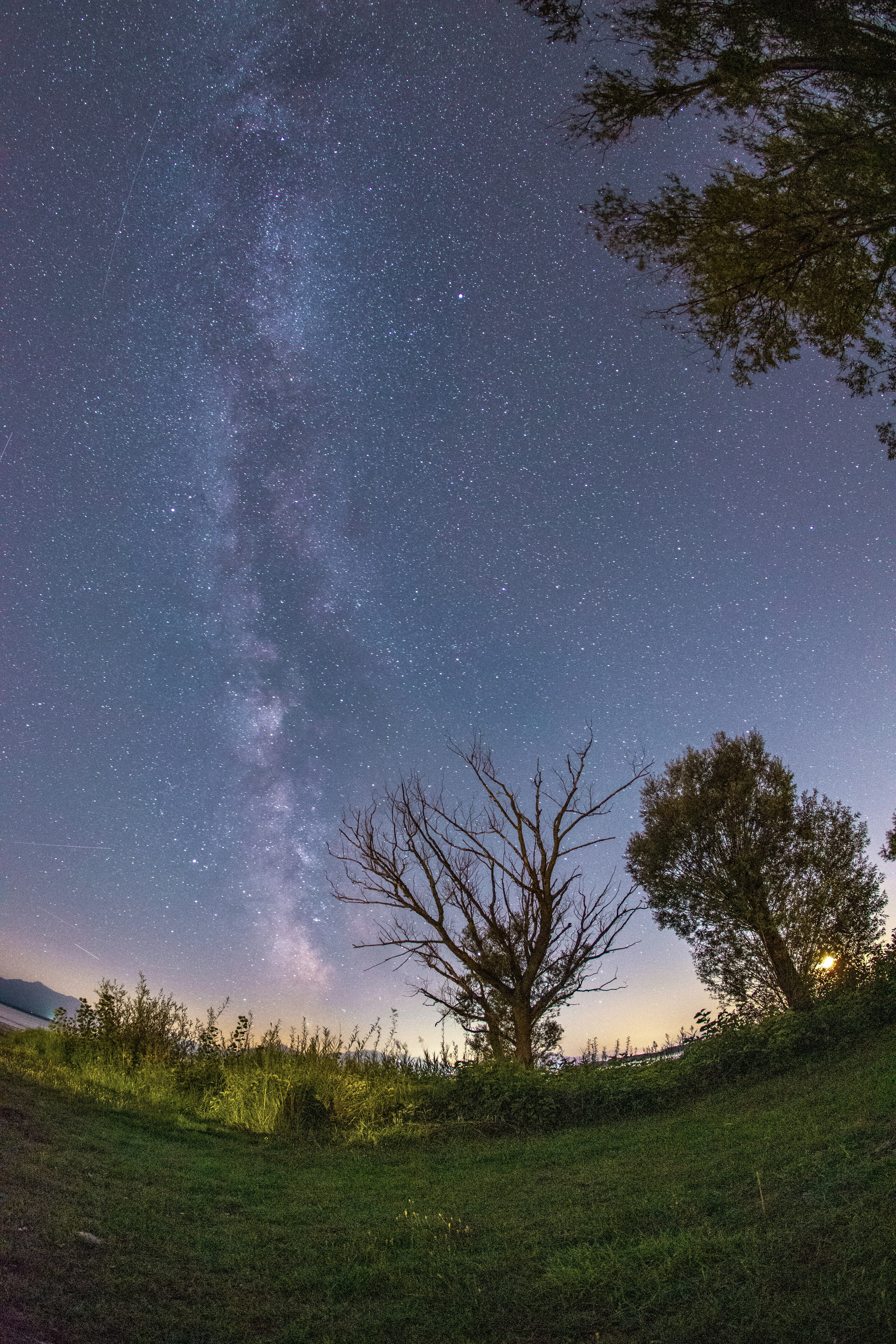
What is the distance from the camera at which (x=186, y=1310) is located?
3.69 meters

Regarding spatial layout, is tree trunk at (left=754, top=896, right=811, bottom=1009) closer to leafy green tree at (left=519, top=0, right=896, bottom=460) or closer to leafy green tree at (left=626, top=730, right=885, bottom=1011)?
leafy green tree at (left=626, top=730, right=885, bottom=1011)

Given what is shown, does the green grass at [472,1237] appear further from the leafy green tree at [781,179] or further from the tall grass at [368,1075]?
the leafy green tree at [781,179]

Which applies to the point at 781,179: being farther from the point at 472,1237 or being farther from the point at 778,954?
the point at 778,954

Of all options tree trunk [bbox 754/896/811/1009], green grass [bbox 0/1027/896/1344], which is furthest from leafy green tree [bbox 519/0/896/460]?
tree trunk [bbox 754/896/811/1009]

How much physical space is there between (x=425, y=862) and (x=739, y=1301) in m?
13.6

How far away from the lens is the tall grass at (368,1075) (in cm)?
986

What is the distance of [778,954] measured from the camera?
634 inches

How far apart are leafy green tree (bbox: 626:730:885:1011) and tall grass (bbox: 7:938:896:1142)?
3.92 m

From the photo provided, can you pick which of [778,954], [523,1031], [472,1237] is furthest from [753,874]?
[472,1237]

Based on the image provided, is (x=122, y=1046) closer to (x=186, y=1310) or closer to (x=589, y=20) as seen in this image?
(x=186, y=1310)

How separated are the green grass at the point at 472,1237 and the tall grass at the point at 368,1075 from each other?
1.96 metres

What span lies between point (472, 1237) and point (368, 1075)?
289 inches

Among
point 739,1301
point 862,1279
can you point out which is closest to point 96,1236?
point 739,1301

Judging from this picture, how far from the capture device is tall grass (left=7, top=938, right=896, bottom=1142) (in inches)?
388
